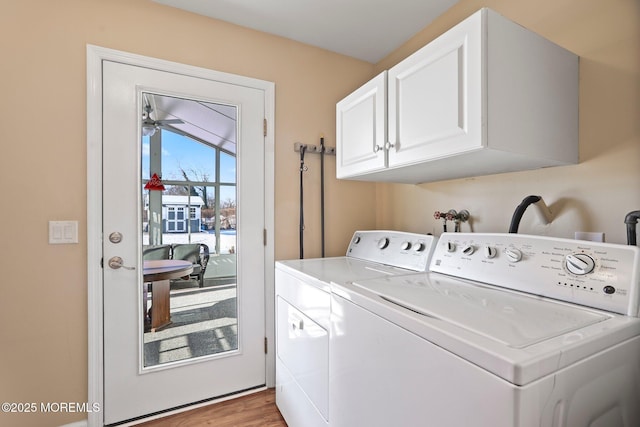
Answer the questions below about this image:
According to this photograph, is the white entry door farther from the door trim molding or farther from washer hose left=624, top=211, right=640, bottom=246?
washer hose left=624, top=211, right=640, bottom=246

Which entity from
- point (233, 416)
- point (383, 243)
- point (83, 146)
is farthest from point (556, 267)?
point (83, 146)

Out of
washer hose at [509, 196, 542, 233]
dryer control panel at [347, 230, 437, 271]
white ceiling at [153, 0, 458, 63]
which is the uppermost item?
white ceiling at [153, 0, 458, 63]

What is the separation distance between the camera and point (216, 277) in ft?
6.31

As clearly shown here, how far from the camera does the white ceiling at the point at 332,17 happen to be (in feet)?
5.71

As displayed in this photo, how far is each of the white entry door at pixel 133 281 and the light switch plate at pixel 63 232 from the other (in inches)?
5.2

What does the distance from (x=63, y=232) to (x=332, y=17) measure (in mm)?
1969

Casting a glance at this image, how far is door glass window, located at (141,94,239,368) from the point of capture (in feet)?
5.76

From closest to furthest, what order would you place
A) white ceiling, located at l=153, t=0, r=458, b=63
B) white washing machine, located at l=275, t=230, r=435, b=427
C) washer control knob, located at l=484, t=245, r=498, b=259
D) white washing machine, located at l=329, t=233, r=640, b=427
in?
white washing machine, located at l=329, t=233, r=640, b=427 < washer control knob, located at l=484, t=245, r=498, b=259 < white washing machine, located at l=275, t=230, r=435, b=427 < white ceiling, located at l=153, t=0, r=458, b=63

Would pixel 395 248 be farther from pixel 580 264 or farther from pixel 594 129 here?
pixel 594 129

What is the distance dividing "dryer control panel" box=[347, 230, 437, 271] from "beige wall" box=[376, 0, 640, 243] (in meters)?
0.39

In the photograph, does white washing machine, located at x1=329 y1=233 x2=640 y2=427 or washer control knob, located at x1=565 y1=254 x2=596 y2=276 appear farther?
washer control knob, located at x1=565 y1=254 x2=596 y2=276

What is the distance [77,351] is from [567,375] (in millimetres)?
2076

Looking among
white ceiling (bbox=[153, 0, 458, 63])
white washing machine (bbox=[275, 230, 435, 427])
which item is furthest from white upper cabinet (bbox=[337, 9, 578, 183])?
white ceiling (bbox=[153, 0, 458, 63])

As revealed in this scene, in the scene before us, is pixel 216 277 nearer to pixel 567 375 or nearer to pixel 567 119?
pixel 567 375
